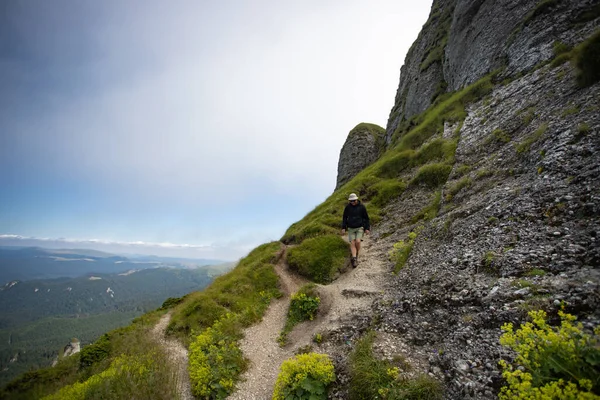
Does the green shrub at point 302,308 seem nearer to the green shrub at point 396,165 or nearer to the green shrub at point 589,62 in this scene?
the green shrub at point 589,62

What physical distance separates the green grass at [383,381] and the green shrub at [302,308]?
6260 mm

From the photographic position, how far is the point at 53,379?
37.6 feet

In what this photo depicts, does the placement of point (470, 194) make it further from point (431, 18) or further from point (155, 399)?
point (431, 18)

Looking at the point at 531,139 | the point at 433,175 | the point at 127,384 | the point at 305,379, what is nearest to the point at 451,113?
the point at 433,175

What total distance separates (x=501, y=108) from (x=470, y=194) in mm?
14370

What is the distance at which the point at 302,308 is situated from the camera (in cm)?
1705

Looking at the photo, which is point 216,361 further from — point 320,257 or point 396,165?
point 396,165

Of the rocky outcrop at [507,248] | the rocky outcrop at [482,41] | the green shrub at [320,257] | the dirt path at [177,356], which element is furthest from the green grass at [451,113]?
the dirt path at [177,356]

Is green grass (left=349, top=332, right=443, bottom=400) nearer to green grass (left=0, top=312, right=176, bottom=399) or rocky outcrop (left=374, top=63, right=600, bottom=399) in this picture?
rocky outcrop (left=374, top=63, right=600, bottom=399)

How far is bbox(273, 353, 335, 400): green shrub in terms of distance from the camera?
32.0ft

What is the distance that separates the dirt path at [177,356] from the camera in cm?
1181

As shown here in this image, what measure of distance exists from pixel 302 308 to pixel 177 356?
7.64 m

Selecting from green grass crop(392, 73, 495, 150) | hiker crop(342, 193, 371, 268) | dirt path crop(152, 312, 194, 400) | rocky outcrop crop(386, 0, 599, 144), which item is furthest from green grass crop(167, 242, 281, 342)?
rocky outcrop crop(386, 0, 599, 144)

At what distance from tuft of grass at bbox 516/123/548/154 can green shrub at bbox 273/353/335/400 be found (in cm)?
1771
